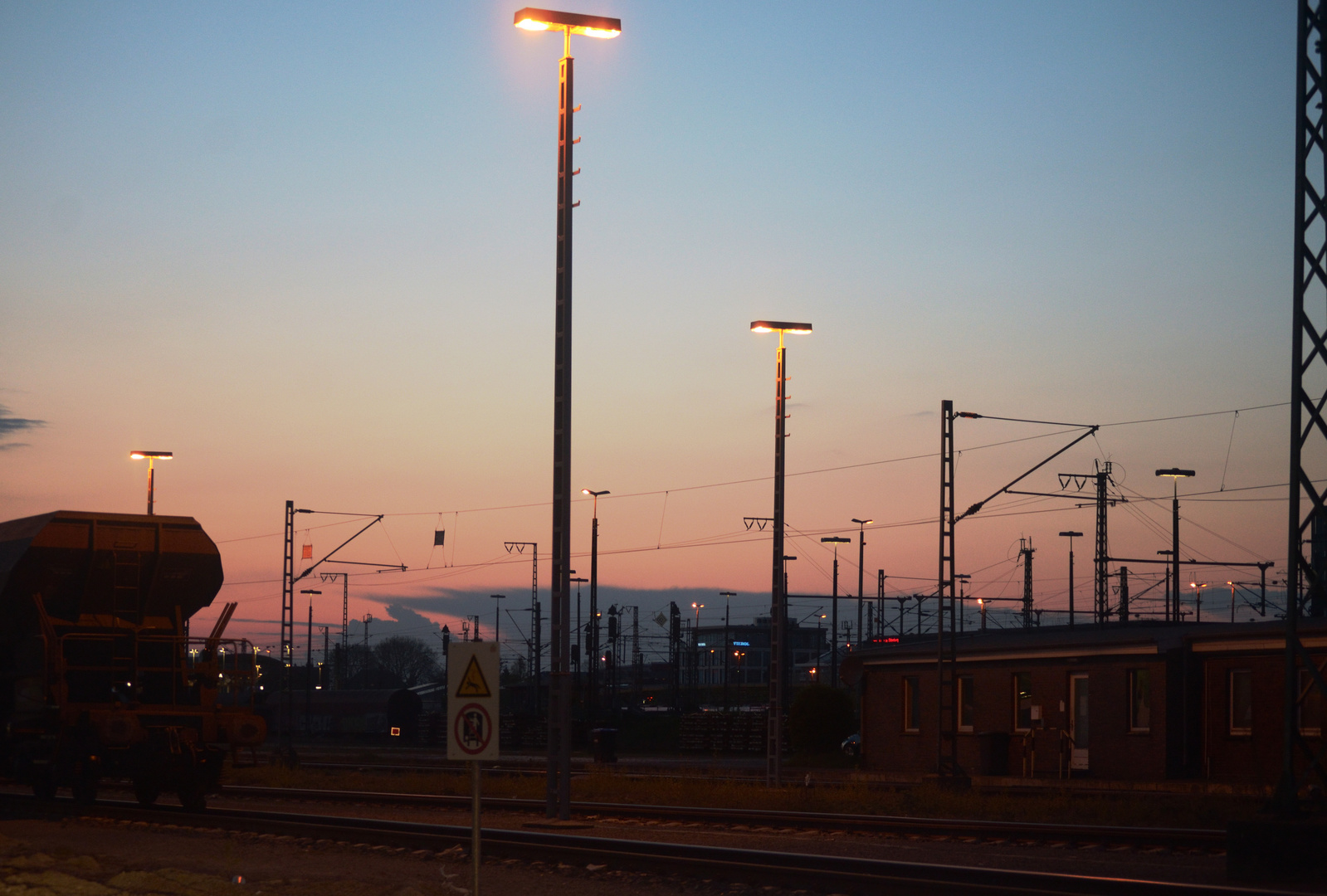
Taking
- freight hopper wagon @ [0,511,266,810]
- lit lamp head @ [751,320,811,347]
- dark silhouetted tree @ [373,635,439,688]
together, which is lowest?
dark silhouetted tree @ [373,635,439,688]

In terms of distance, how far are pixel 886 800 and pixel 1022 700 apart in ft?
43.3

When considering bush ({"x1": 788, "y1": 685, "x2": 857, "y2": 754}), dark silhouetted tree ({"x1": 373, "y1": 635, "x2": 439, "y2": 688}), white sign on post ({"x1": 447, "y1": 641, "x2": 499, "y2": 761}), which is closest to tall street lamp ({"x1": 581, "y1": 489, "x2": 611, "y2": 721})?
bush ({"x1": 788, "y1": 685, "x2": 857, "y2": 754})

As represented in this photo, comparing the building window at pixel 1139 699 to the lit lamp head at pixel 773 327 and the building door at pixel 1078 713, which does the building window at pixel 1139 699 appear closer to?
the building door at pixel 1078 713

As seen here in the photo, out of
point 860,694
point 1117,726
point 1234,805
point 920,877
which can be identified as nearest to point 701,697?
point 860,694

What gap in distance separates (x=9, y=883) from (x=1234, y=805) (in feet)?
62.0

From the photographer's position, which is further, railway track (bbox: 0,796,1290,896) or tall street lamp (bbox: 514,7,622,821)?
tall street lamp (bbox: 514,7,622,821)

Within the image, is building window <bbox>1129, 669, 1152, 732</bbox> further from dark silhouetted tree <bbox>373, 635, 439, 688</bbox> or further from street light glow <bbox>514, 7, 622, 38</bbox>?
dark silhouetted tree <bbox>373, 635, 439, 688</bbox>

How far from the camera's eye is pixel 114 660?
20.8 metres

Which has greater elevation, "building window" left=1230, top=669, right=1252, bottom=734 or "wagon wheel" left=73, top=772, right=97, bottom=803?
"building window" left=1230, top=669, right=1252, bottom=734

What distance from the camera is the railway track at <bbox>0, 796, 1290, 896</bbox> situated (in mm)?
11836

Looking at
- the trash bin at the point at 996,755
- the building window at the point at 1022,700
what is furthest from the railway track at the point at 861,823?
the building window at the point at 1022,700

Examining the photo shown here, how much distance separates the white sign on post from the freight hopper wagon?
11695mm

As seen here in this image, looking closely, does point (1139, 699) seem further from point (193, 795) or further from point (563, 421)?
point (193, 795)

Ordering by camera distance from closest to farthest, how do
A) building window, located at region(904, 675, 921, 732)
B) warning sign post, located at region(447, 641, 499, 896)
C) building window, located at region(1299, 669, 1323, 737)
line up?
warning sign post, located at region(447, 641, 499, 896) < building window, located at region(1299, 669, 1323, 737) < building window, located at region(904, 675, 921, 732)
